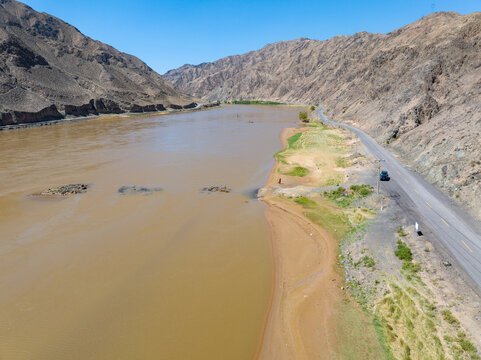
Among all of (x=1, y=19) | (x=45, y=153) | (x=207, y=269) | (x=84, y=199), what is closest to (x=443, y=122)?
(x=207, y=269)

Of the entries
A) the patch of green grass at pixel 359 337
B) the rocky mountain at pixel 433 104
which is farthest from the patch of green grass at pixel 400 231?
the patch of green grass at pixel 359 337

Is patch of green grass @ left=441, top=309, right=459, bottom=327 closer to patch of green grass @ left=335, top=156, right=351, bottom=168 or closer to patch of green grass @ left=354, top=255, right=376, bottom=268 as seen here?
patch of green grass @ left=354, top=255, right=376, bottom=268

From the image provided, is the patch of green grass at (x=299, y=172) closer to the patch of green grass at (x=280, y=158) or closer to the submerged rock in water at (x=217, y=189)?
the patch of green grass at (x=280, y=158)

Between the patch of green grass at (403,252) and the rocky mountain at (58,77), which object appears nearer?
the patch of green grass at (403,252)

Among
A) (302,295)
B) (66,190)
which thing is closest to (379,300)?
(302,295)

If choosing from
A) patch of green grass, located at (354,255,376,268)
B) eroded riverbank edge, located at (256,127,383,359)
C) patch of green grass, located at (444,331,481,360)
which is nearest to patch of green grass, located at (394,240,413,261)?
patch of green grass, located at (354,255,376,268)

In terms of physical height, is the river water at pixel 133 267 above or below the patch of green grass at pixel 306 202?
below

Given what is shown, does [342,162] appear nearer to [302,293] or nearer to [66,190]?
[302,293]
